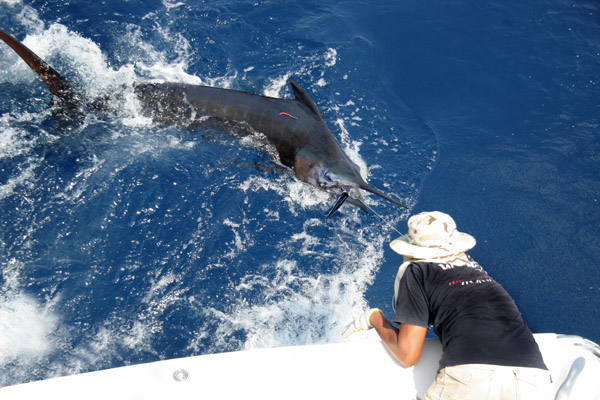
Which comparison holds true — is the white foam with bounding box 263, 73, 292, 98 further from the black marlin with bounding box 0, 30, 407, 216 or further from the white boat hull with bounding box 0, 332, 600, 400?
the white boat hull with bounding box 0, 332, 600, 400

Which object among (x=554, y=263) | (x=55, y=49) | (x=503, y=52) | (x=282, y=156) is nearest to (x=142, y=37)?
(x=55, y=49)

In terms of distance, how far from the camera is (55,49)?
241 inches

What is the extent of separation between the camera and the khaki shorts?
2.20 m

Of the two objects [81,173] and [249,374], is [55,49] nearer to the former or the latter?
[81,173]

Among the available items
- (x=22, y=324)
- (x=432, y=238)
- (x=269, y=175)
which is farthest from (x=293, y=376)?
(x=269, y=175)

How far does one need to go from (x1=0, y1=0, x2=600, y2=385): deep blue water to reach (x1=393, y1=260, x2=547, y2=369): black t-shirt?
1.37 m

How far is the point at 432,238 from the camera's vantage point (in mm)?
2561

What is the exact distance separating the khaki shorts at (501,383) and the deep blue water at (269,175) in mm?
1527

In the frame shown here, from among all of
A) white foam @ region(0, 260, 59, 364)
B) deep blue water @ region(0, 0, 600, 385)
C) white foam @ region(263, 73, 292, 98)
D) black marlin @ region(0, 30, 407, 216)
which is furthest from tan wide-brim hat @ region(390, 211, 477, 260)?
white foam @ region(263, 73, 292, 98)

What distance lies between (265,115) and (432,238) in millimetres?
3039

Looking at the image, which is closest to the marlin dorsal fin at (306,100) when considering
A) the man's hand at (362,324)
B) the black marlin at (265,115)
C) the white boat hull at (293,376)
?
the black marlin at (265,115)

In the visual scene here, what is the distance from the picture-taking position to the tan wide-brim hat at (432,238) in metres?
2.55

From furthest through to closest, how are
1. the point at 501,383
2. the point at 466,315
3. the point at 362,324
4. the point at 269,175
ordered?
1. the point at 269,175
2. the point at 362,324
3. the point at 466,315
4. the point at 501,383

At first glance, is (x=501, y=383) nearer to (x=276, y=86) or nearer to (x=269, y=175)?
(x=269, y=175)
